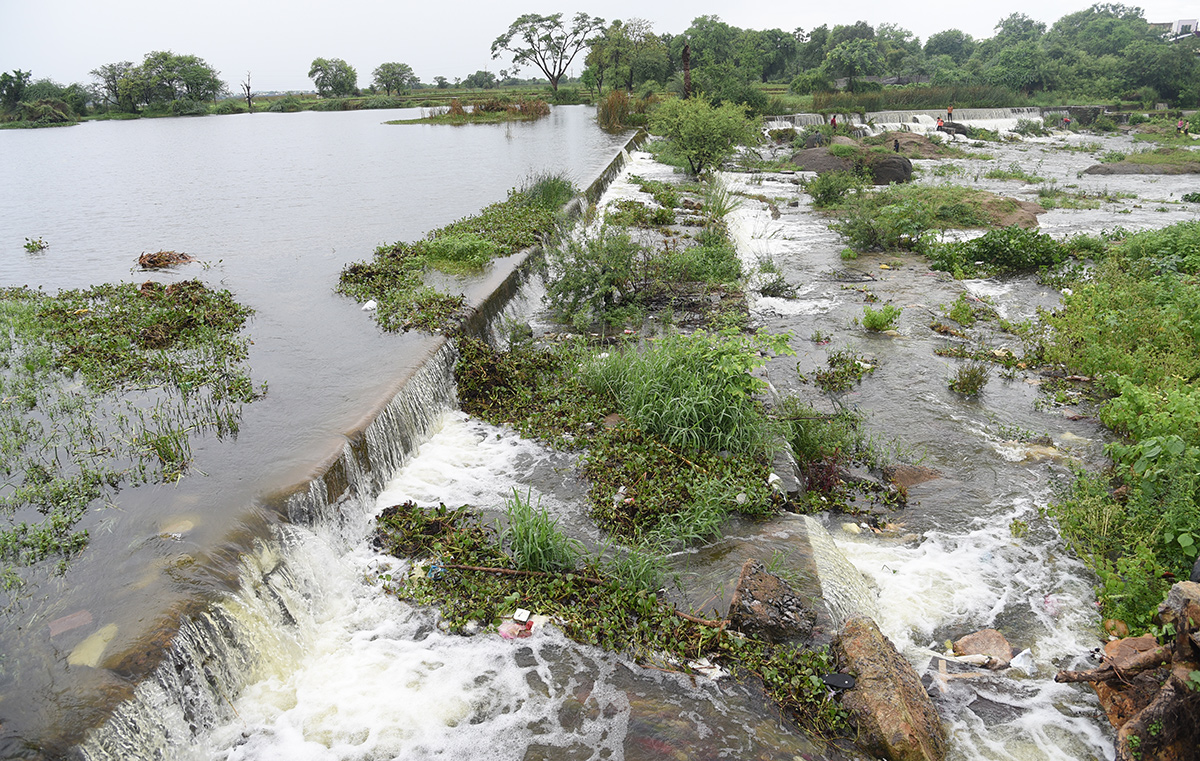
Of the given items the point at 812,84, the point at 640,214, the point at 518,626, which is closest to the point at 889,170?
the point at 640,214

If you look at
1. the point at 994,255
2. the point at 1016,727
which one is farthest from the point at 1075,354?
the point at 1016,727

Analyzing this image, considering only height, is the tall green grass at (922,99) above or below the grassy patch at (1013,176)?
above

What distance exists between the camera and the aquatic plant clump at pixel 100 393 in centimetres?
479

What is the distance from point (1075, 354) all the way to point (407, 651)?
324 inches

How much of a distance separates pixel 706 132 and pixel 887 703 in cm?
1824

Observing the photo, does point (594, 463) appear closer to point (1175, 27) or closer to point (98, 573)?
point (98, 573)

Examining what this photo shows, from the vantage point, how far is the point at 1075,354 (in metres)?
8.10

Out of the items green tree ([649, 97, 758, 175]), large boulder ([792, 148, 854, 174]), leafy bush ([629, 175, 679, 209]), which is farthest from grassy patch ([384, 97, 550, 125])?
leafy bush ([629, 175, 679, 209])

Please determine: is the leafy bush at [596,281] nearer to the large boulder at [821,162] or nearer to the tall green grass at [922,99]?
the large boulder at [821,162]

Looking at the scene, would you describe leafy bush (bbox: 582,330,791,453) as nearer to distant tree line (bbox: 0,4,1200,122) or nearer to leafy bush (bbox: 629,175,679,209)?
leafy bush (bbox: 629,175,679,209)

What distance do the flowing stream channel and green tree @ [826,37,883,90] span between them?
2028 inches

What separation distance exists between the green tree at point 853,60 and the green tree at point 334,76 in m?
53.7

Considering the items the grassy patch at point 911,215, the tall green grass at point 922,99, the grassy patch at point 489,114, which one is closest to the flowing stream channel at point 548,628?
the grassy patch at point 911,215

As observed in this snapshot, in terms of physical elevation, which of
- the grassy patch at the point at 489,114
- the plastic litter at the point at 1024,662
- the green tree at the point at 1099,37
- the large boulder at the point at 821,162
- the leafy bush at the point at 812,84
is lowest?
the plastic litter at the point at 1024,662
